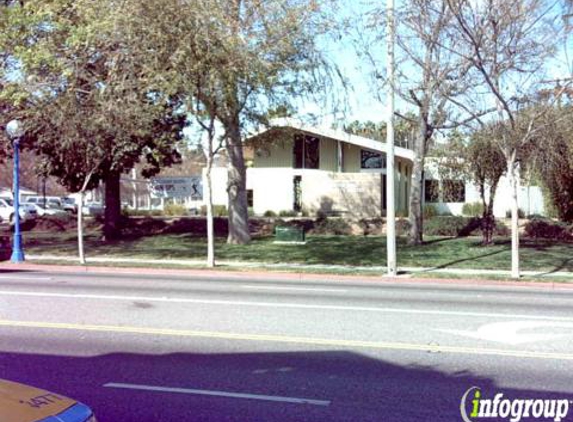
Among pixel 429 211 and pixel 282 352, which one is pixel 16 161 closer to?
pixel 282 352

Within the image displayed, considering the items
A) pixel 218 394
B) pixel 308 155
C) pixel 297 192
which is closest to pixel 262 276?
pixel 218 394

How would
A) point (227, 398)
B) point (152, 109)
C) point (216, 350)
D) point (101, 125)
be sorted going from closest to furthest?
point (227, 398), point (216, 350), point (152, 109), point (101, 125)

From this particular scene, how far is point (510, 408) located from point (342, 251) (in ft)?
58.4

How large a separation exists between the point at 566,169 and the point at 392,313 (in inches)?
752

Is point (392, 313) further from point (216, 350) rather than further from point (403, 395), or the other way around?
point (403, 395)

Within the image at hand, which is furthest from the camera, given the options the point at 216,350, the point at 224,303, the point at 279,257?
the point at 279,257

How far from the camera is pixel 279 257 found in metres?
22.0

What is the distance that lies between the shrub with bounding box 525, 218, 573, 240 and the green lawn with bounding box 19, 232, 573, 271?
7.37 ft

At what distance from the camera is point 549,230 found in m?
28.2

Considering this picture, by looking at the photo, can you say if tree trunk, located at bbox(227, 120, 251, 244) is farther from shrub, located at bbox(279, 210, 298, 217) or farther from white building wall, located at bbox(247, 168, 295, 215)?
white building wall, located at bbox(247, 168, 295, 215)

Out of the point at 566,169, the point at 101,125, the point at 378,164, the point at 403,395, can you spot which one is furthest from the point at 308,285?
the point at 378,164

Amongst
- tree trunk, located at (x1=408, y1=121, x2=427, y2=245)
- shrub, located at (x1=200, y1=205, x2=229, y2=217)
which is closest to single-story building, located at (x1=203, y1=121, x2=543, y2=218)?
shrub, located at (x1=200, y1=205, x2=229, y2=217)

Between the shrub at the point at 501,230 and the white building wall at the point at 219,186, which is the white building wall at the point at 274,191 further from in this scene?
the shrub at the point at 501,230

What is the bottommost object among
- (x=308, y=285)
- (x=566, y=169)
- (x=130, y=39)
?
(x=308, y=285)
